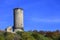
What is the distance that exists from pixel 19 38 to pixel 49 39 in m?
6.45

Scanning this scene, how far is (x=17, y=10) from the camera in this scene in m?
44.1

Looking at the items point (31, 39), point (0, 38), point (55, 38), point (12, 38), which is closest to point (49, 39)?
point (55, 38)

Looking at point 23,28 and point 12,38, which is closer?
point 12,38

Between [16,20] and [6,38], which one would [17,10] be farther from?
[6,38]

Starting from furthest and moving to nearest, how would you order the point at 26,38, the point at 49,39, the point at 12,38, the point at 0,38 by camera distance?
the point at 49,39 → the point at 26,38 → the point at 12,38 → the point at 0,38

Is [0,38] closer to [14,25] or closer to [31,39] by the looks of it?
[31,39]

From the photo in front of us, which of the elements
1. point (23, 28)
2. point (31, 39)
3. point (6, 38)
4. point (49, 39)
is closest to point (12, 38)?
point (6, 38)

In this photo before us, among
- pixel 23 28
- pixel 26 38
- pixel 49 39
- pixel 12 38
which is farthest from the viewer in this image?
pixel 23 28

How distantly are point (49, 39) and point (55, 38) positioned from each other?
4.16 ft

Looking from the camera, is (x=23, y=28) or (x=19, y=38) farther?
(x=23, y=28)

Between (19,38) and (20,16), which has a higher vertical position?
(20,16)

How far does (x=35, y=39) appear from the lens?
33.4 metres

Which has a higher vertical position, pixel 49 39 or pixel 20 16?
pixel 20 16

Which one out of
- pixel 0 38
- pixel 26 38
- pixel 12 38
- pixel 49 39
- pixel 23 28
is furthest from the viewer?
pixel 23 28
